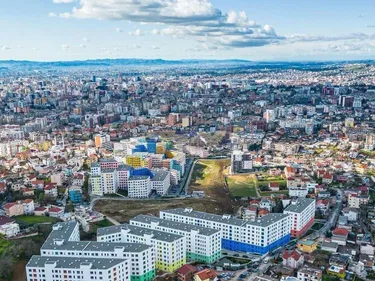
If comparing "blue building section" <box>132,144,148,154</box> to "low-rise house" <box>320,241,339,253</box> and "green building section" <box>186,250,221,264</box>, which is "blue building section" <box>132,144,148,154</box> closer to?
"green building section" <box>186,250,221,264</box>

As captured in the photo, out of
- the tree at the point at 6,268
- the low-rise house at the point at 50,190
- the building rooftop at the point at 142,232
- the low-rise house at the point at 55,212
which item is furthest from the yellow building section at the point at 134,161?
the tree at the point at 6,268

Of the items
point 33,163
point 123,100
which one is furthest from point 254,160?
point 123,100

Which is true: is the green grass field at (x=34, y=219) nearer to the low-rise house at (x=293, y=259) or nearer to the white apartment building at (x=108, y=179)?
the white apartment building at (x=108, y=179)

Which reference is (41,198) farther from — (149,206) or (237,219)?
(237,219)

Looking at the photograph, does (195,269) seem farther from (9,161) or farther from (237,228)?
(9,161)

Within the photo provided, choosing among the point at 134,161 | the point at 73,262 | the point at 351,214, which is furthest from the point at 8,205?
the point at 351,214
